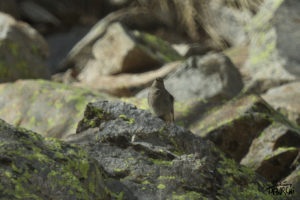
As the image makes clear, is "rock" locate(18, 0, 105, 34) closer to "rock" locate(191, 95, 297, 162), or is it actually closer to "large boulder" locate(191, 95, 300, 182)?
"large boulder" locate(191, 95, 300, 182)

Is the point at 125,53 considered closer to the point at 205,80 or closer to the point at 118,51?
the point at 118,51

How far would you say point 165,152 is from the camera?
16.4 feet

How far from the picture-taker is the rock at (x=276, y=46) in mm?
12266

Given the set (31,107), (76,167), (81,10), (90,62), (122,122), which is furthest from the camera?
(81,10)

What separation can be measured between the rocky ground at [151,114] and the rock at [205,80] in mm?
30

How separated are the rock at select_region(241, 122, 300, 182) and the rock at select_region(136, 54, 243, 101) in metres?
3.47

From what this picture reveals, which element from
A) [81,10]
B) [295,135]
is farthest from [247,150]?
[81,10]

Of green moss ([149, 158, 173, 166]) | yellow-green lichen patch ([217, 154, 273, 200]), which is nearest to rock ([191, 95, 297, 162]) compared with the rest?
yellow-green lichen patch ([217, 154, 273, 200])

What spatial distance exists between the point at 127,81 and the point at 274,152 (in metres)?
7.13

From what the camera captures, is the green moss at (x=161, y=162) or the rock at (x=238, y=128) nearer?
the green moss at (x=161, y=162)

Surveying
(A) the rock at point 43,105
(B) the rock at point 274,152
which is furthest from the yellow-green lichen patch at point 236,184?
(A) the rock at point 43,105

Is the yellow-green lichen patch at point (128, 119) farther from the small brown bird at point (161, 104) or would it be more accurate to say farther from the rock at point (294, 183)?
the rock at point (294, 183)

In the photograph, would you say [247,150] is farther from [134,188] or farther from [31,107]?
[31,107]

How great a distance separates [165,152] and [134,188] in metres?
0.74
